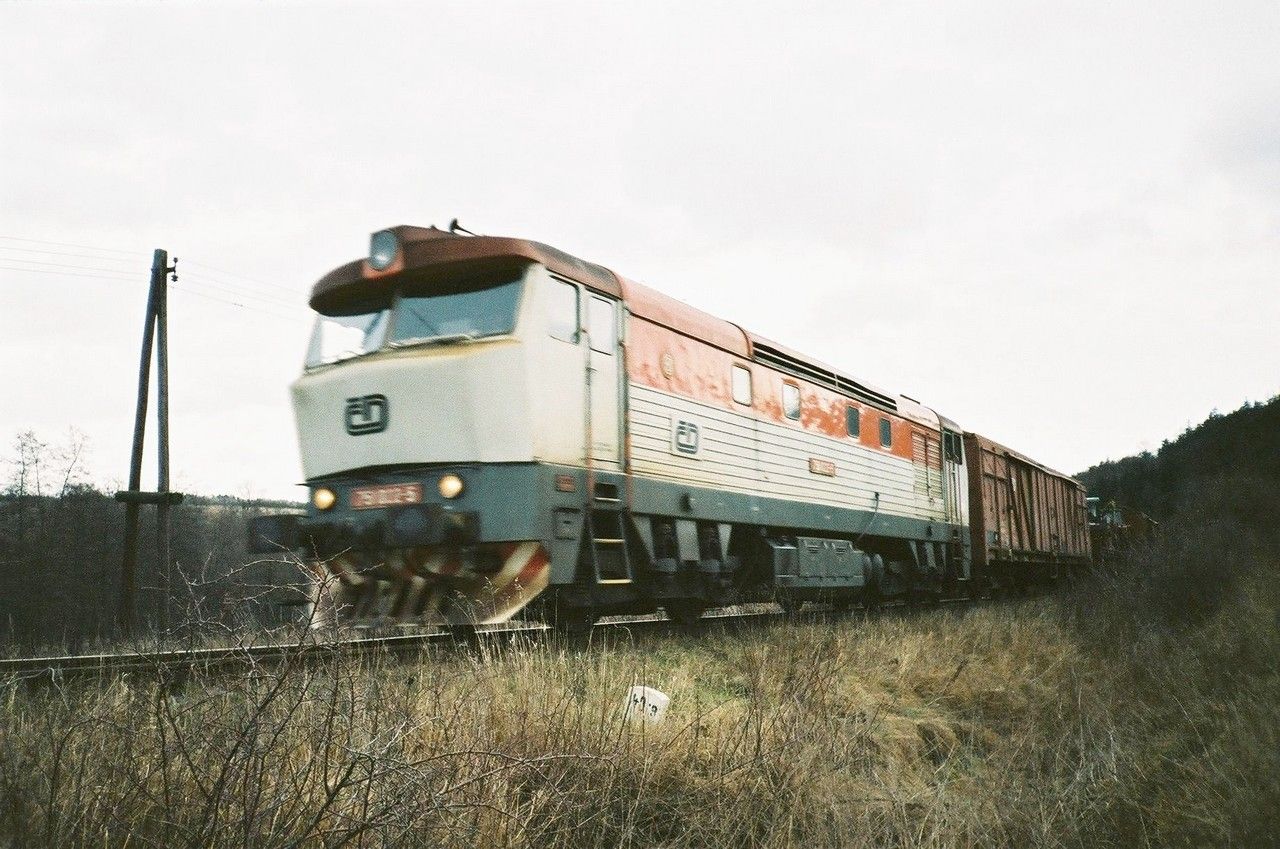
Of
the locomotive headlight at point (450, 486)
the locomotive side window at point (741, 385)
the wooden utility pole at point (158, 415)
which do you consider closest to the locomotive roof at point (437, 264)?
the locomotive headlight at point (450, 486)

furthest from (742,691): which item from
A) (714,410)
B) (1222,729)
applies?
(714,410)

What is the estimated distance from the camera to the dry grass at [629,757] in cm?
303

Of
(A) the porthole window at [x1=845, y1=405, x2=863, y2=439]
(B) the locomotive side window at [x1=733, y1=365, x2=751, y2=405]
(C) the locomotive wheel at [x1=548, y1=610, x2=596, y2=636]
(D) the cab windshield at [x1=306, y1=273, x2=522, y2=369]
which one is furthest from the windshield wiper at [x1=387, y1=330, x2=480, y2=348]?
(A) the porthole window at [x1=845, y1=405, x2=863, y2=439]

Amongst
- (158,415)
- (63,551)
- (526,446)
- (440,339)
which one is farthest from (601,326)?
(63,551)

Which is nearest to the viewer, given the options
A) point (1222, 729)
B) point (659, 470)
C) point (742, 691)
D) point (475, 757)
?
point (475, 757)

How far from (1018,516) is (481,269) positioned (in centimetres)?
1666

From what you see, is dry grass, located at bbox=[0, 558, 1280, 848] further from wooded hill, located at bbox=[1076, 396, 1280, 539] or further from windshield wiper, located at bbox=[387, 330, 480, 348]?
wooded hill, located at bbox=[1076, 396, 1280, 539]

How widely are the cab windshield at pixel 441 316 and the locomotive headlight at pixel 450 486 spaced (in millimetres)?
1124

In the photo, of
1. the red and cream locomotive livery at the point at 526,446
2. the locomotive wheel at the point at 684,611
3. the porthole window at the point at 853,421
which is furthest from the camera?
the porthole window at the point at 853,421

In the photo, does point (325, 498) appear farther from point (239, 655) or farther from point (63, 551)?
point (63, 551)

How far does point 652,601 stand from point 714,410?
2031mm

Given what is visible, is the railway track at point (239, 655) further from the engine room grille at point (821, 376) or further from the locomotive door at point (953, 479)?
the locomotive door at point (953, 479)

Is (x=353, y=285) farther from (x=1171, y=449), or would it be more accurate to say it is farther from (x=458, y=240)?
(x=1171, y=449)

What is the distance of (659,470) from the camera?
8703 mm
